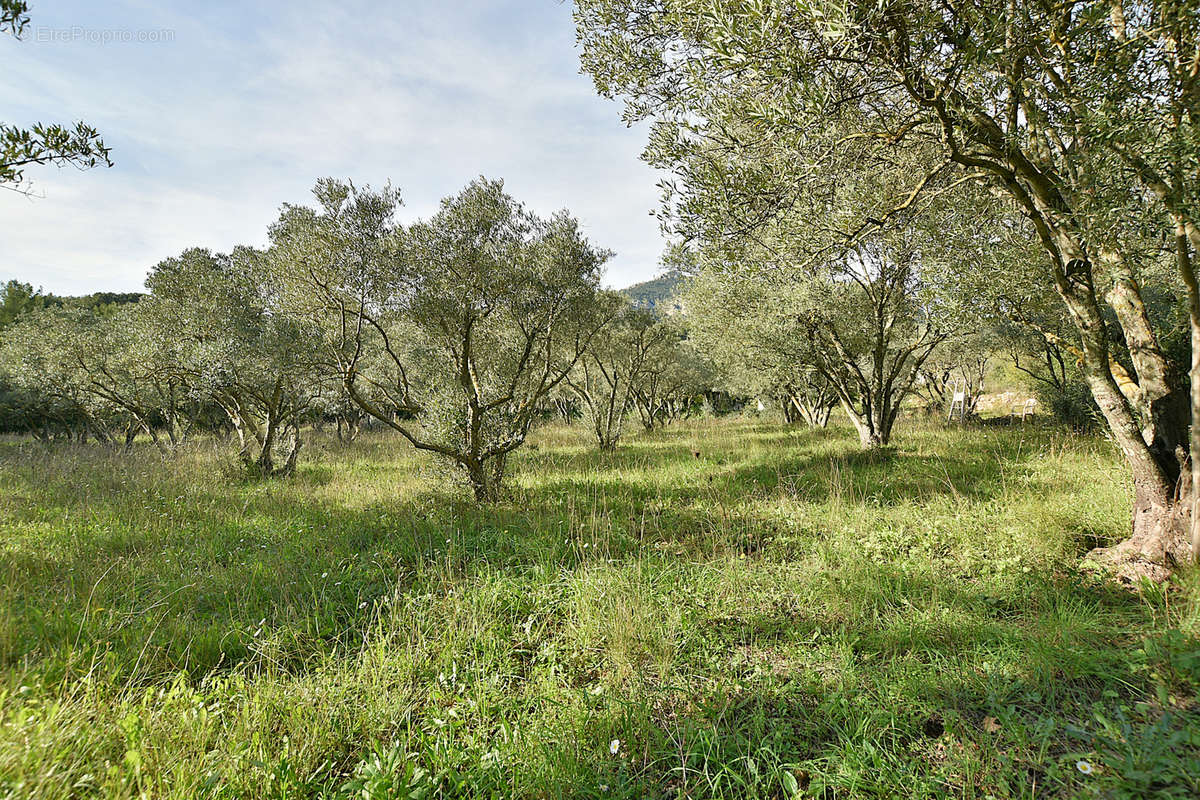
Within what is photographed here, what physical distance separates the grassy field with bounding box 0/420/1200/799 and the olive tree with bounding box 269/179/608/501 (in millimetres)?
2139

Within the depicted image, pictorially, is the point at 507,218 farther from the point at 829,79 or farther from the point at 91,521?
the point at 91,521

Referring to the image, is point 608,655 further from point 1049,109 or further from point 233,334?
point 233,334

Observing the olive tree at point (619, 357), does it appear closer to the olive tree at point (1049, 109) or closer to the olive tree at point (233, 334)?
the olive tree at point (233, 334)

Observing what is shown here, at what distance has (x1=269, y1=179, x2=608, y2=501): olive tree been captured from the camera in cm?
766

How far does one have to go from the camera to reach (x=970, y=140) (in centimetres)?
453

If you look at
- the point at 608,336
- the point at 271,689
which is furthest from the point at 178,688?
the point at 608,336

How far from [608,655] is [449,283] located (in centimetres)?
725

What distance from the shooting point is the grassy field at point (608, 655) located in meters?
2.57

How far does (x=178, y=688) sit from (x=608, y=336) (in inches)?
700

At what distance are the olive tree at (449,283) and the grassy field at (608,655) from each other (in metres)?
2.14

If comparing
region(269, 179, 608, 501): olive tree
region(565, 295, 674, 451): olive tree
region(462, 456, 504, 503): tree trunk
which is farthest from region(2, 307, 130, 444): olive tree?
region(565, 295, 674, 451): olive tree

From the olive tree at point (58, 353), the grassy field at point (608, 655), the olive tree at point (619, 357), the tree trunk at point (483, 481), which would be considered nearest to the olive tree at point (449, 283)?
the tree trunk at point (483, 481)

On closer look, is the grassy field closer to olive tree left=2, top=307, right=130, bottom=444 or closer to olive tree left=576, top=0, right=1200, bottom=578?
olive tree left=576, top=0, right=1200, bottom=578

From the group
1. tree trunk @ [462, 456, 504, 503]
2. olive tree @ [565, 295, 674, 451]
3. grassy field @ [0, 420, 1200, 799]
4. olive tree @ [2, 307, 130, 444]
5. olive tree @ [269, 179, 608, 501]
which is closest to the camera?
grassy field @ [0, 420, 1200, 799]
